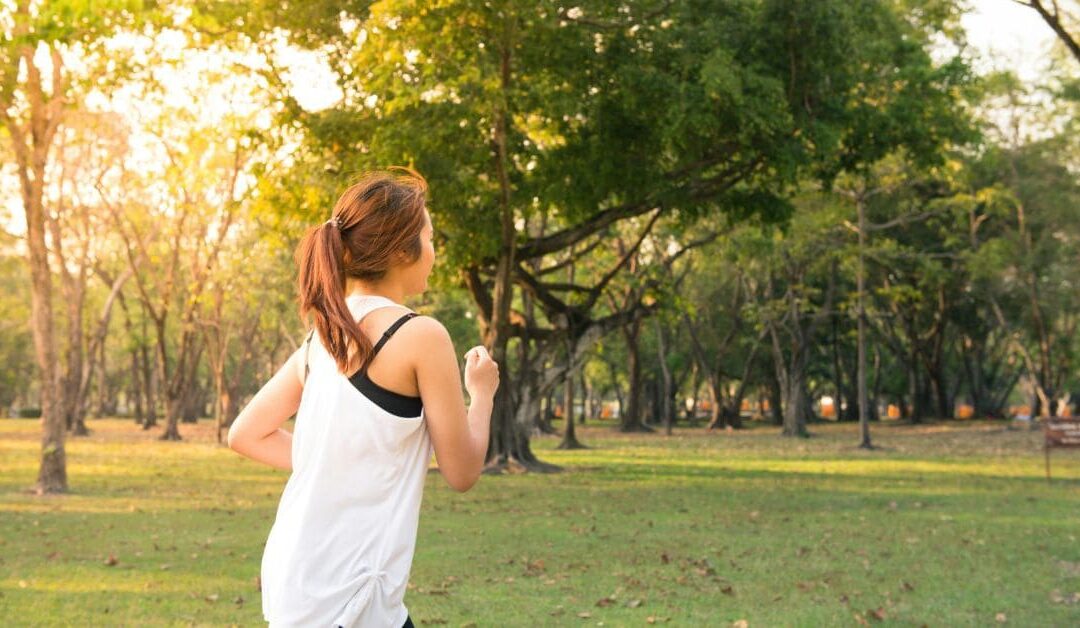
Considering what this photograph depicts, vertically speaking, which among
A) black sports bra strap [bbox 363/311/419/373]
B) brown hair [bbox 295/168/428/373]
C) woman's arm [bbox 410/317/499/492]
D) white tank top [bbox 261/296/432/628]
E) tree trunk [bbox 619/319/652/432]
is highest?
tree trunk [bbox 619/319/652/432]

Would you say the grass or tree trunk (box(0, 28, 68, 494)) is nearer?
the grass

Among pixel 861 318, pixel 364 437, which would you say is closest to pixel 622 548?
pixel 364 437

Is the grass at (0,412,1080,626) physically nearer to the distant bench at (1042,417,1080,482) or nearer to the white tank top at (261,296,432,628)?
the distant bench at (1042,417,1080,482)

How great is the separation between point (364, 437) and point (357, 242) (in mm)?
477

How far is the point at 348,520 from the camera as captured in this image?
9.32 ft

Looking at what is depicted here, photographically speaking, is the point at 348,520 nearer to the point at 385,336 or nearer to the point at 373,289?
the point at 385,336

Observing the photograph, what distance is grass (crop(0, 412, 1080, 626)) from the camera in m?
9.55

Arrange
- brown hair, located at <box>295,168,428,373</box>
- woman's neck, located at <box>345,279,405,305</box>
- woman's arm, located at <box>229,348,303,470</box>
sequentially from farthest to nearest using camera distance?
woman's arm, located at <box>229,348,303,470</box>, woman's neck, located at <box>345,279,405,305</box>, brown hair, located at <box>295,168,428,373</box>

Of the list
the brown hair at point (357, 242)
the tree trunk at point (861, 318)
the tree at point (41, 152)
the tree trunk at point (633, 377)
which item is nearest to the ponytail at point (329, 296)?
the brown hair at point (357, 242)

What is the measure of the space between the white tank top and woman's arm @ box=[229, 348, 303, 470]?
0.27m

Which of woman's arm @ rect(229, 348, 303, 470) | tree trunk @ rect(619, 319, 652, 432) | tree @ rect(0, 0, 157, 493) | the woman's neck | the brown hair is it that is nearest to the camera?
the brown hair

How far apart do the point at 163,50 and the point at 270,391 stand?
19.9 m

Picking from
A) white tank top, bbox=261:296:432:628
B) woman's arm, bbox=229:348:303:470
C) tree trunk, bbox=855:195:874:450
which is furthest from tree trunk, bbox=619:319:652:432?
white tank top, bbox=261:296:432:628

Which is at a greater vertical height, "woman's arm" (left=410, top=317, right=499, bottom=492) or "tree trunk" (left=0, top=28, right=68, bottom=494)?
"tree trunk" (left=0, top=28, right=68, bottom=494)
